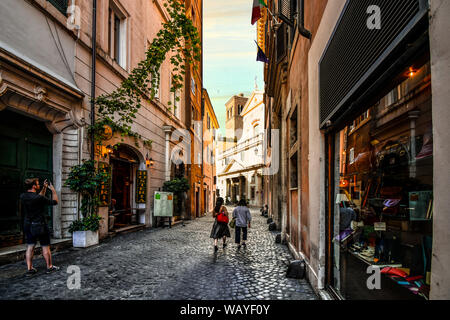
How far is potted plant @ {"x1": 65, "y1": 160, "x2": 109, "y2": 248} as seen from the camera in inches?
290

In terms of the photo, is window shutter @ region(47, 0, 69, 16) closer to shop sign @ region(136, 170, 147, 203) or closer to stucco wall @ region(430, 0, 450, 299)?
shop sign @ region(136, 170, 147, 203)

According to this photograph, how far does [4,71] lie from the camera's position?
214 inches

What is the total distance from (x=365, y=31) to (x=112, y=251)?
23.1 feet

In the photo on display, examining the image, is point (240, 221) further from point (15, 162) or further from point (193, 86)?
point (193, 86)

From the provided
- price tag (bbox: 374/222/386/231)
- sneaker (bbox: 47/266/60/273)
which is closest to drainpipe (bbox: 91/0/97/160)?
sneaker (bbox: 47/266/60/273)

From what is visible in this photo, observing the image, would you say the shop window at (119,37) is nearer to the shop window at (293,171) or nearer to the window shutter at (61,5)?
the window shutter at (61,5)

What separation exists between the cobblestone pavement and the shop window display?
3.96 feet

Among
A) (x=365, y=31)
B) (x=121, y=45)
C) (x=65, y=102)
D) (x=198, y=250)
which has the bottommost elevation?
(x=198, y=250)

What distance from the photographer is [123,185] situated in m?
11.7

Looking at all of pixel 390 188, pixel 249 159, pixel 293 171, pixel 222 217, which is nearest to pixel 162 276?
pixel 222 217

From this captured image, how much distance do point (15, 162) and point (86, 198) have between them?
1948mm

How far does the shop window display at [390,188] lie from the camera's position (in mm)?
2146
